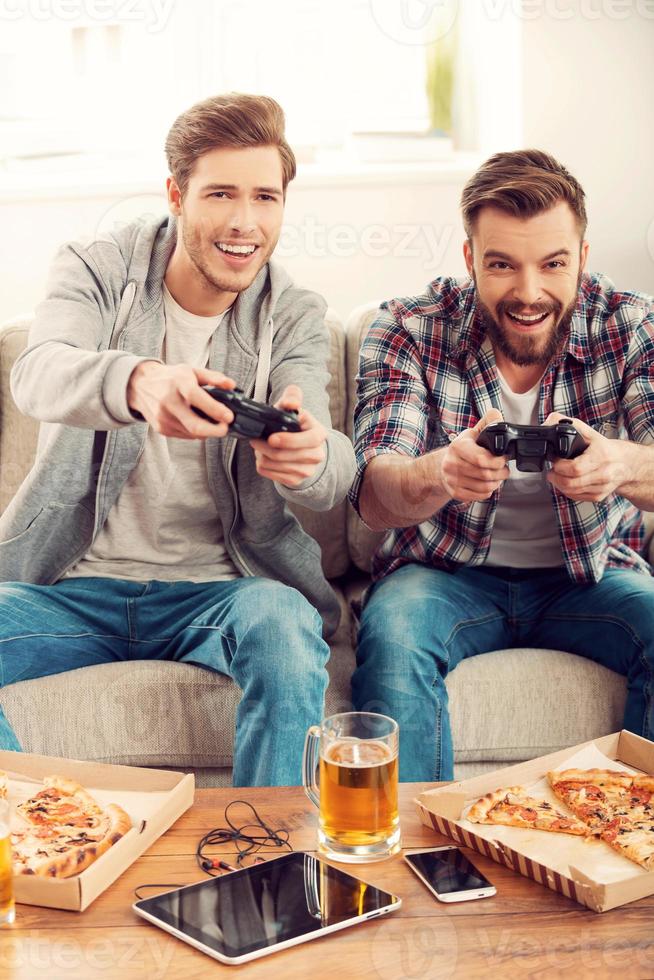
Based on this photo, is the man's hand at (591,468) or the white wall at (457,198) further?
the white wall at (457,198)

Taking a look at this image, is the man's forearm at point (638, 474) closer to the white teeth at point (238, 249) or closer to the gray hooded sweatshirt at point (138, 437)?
the gray hooded sweatshirt at point (138, 437)

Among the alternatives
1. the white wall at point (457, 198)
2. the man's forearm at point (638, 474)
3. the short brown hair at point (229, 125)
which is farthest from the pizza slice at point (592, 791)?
the white wall at point (457, 198)

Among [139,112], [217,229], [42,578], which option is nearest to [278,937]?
[42,578]

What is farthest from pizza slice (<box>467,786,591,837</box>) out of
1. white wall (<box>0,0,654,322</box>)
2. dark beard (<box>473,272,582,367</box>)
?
white wall (<box>0,0,654,322</box>)

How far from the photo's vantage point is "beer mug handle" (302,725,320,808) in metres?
1.03

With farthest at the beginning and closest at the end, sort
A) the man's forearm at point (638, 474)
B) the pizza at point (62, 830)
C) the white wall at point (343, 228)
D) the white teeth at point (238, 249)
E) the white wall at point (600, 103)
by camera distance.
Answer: the white wall at point (343, 228) → the white wall at point (600, 103) → the white teeth at point (238, 249) → the man's forearm at point (638, 474) → the pizza at point (62, 830)

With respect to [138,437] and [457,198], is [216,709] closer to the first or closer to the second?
[138,437]

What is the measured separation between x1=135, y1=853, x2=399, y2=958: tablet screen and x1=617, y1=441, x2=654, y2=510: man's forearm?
89 centimetres

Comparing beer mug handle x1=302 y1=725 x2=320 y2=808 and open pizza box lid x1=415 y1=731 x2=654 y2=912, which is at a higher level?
beer mug handle x1=302 y1=725 x2=320 y2=808

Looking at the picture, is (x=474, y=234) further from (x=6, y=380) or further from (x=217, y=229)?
(x=6, y=380)

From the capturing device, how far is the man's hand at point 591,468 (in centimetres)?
153

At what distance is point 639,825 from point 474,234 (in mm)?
1089

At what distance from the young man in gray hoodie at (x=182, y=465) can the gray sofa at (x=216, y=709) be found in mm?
34

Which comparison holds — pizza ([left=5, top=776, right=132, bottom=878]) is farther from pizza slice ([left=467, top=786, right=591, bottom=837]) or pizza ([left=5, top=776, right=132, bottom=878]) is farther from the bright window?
the bright window
